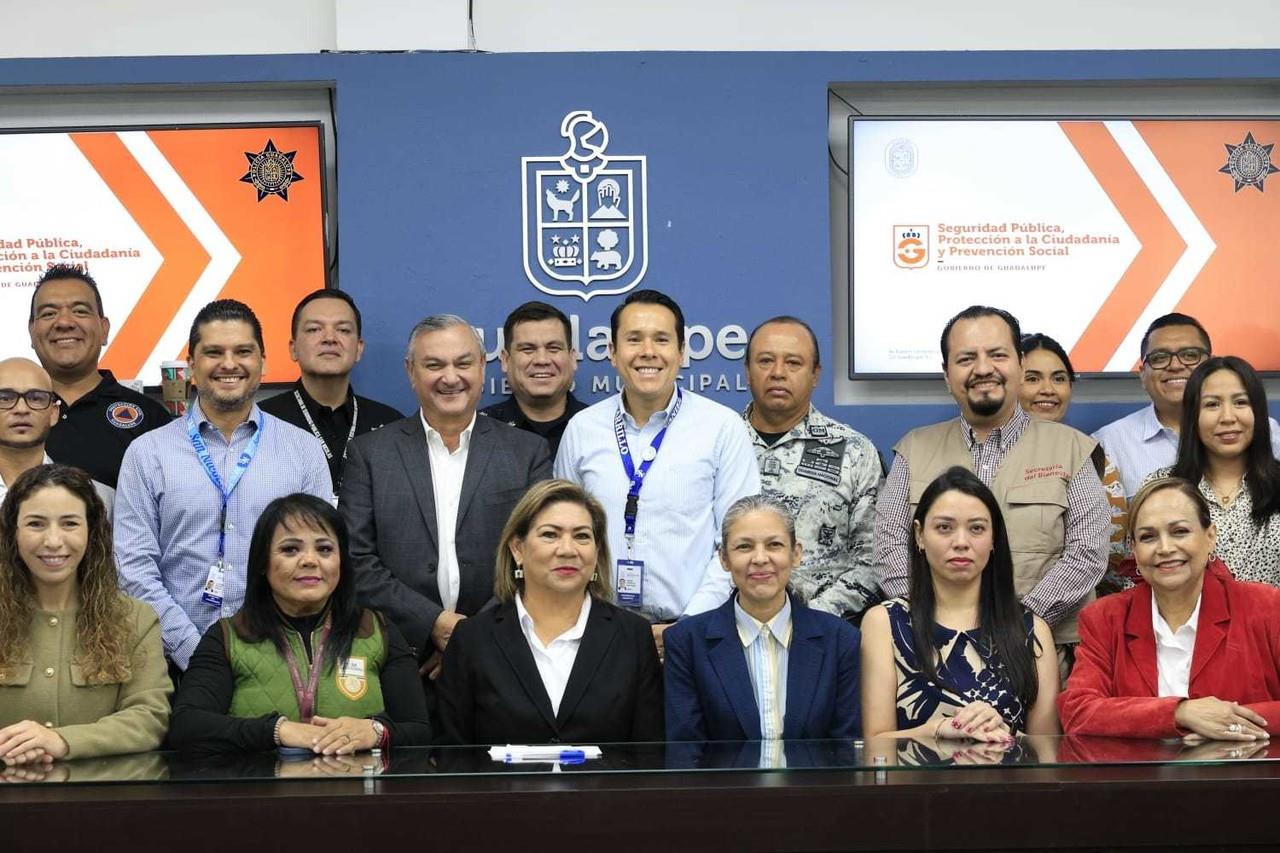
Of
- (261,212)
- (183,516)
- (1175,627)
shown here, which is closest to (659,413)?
(183,516)

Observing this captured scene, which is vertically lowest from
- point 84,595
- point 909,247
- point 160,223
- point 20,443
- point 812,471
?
point 84,595

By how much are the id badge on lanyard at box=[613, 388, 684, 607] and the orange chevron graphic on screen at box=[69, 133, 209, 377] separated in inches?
85.0

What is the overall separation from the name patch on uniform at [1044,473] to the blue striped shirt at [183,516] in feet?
6.46

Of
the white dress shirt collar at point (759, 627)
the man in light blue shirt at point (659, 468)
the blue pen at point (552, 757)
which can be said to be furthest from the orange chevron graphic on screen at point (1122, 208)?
the blue pen at point (552, 757)

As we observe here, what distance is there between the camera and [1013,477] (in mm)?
4305

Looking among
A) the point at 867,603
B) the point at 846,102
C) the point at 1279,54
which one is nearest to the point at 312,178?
the point at 846,102

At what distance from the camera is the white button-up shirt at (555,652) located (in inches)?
141

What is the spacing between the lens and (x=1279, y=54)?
19.1 ft

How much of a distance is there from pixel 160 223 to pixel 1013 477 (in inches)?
127

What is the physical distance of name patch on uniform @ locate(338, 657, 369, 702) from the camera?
3545 mm

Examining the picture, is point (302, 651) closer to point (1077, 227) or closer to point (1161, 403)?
point (1161, 403)

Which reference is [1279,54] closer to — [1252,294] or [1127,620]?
[1252,294]

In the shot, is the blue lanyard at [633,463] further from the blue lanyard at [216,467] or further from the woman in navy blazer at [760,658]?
the blue lanyard at [216,467]

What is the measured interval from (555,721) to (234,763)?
0.85m
